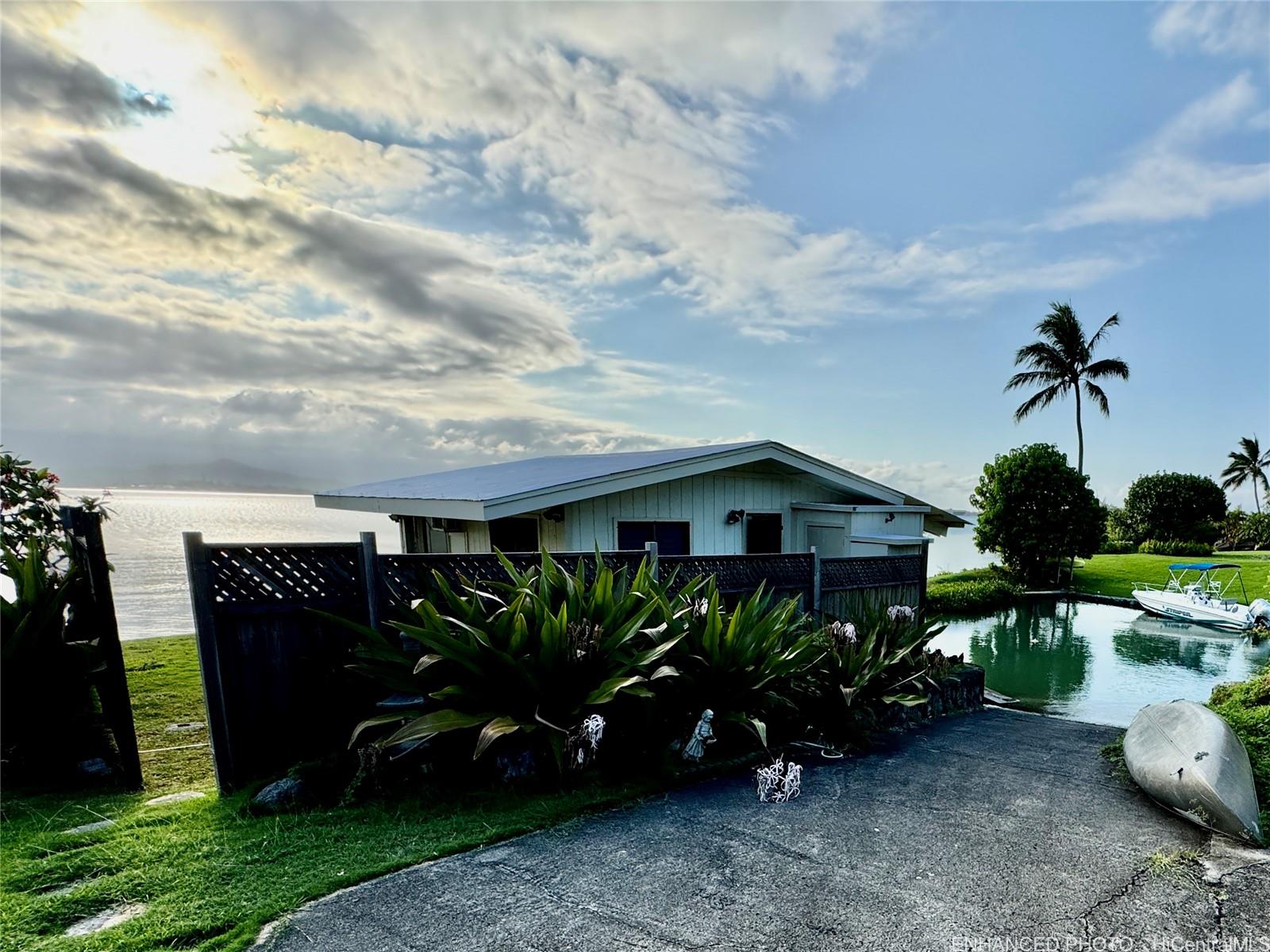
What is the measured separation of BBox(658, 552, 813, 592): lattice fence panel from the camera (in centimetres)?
642

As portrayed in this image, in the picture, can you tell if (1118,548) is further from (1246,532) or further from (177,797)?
(177,797)

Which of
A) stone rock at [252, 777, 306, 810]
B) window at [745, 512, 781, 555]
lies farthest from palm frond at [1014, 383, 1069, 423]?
stone rock at [252, 777, 306, 810]

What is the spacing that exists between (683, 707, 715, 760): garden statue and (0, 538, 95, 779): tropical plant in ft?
14.4

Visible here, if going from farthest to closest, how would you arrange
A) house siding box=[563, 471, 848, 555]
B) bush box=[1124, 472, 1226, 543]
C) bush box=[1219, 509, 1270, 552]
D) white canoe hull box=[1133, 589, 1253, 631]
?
1. bush box=[1124, 472, 1226, 543]
2. bush box=[1219, 509, 1270, 552]
3. white canoe hull box=[1133, 589, 1253, 631]
4. house siding box=[563, 471, 848, 555]

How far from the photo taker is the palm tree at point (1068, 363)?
973 inches

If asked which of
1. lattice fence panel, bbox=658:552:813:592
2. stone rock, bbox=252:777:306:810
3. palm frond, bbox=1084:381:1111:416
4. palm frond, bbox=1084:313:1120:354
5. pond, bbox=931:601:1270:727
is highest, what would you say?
palm frond, bbox=1084:313:1120:354

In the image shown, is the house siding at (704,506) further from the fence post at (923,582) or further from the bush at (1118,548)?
the bush at (1118,548)

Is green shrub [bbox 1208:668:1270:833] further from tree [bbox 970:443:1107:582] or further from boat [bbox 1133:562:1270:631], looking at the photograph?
tree [bbox 970:443:1107:582]

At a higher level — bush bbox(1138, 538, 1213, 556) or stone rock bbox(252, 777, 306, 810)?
stone rock bbox(252, 777, 306, 810)

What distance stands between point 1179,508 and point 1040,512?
1754 cm

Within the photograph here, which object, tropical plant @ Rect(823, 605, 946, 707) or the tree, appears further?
the tree

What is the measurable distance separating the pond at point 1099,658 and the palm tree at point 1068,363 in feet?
37.2

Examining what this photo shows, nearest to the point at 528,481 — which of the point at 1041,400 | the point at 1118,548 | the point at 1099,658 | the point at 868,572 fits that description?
the point at 868,572

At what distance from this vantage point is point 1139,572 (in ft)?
73.9
